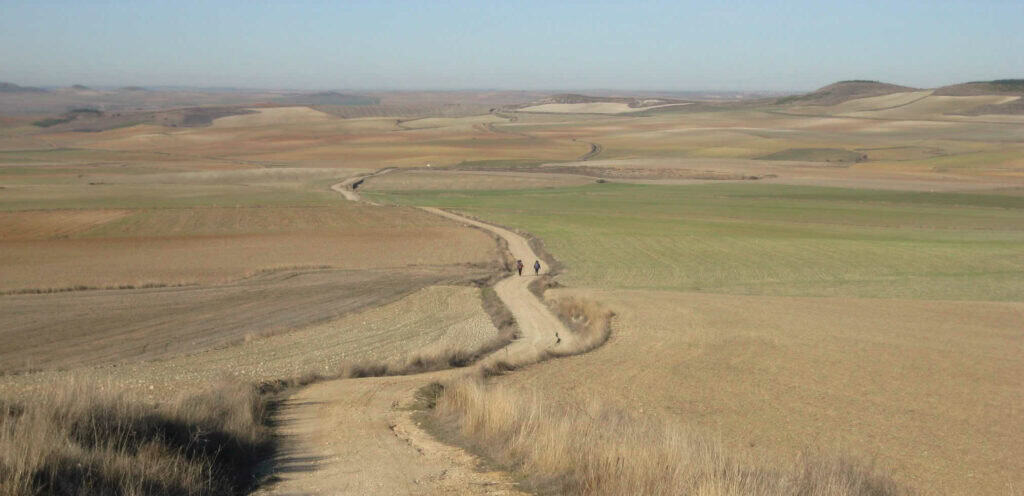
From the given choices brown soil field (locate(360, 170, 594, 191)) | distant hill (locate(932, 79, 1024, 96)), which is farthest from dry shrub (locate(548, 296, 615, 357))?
distant hill (locate(932, 79, 1024, 96))

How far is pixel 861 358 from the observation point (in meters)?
21.0

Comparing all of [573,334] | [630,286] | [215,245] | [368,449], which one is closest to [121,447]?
[368,449]

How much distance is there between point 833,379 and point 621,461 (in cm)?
1095

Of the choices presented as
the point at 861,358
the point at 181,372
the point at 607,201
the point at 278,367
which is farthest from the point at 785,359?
the point at 607,201

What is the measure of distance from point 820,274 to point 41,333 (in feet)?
95.9

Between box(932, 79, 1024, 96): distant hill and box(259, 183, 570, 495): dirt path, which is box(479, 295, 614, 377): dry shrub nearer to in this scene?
box(259, 183, 570, 495): dirt path

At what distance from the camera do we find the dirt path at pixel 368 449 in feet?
31.4

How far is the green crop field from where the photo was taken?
1448 inches

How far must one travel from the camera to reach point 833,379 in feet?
61.1

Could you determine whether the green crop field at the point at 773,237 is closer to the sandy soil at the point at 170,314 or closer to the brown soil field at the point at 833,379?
the brown soil field at the point at 833,379

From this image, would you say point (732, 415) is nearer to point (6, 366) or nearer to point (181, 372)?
point (181, 372)

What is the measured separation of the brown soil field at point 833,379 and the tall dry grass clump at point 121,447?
243 inches

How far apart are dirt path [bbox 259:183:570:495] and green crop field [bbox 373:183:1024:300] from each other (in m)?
21.1

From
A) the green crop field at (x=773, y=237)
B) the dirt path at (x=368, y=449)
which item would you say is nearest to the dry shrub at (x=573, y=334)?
the dirt path at (x=368, y=449)
